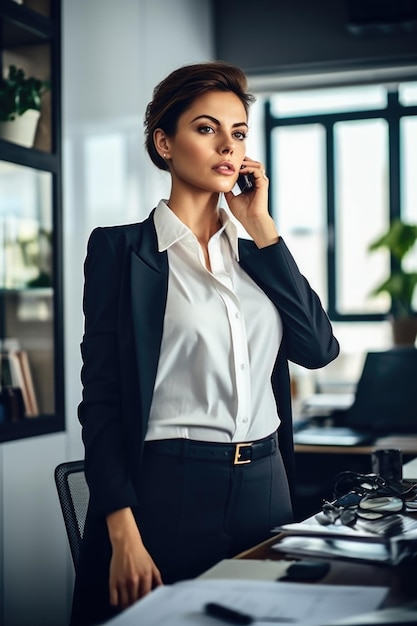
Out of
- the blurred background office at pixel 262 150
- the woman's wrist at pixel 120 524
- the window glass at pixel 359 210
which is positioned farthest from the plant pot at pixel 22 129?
the window glass at pixel 359 210

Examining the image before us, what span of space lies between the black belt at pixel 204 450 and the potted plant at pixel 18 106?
6.43 feet

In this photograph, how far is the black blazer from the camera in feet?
5.26

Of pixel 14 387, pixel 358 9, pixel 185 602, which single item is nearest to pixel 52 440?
pixel 14 387

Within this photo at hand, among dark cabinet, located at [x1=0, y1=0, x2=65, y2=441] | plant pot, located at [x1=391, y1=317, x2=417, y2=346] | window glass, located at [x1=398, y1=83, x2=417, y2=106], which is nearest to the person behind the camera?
dark cabinet, located at [x1=0, y1=0, x2=65, y2=441]

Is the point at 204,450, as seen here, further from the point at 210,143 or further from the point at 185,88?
the point at 185,88

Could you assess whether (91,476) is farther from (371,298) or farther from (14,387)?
(371,298)

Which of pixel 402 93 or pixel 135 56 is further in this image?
pixel 402 93

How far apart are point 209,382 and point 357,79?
3.60 metres

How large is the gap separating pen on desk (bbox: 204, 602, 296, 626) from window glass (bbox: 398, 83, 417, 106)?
529 cm

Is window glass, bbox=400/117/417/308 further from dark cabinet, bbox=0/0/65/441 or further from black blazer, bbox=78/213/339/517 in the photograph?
black blazer, bbox=78/213/339/517

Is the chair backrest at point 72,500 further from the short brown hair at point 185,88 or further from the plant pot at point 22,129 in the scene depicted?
the plant pot at point 22,129

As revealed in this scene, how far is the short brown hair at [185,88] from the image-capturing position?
179 cm

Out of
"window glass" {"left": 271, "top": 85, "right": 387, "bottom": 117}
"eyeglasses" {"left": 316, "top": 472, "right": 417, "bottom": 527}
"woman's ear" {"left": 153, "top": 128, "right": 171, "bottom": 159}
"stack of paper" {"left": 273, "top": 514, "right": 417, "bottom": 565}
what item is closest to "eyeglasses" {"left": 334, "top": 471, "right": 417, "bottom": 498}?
"eyeglasses" {"left": 316, "top": 472, "right": 417, "bottom": 527}

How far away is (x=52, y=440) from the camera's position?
3408mm
